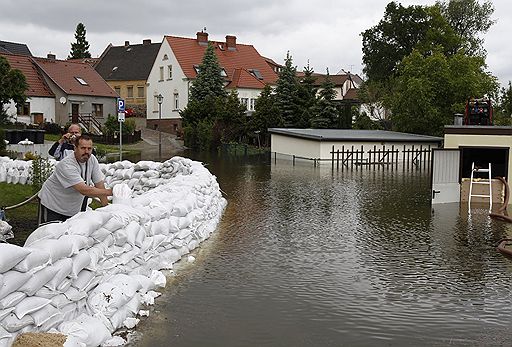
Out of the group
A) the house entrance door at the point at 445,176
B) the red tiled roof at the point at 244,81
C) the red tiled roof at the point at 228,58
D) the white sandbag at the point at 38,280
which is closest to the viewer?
the white sandbag at the point at 38,280

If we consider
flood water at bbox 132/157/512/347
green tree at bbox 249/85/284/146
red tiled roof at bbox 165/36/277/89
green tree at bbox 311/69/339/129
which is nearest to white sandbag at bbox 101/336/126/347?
flood water at bbox 132/157/512/347

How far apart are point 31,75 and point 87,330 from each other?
154 feet

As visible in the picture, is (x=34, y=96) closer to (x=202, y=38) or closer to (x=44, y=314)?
(x=202, y=38)

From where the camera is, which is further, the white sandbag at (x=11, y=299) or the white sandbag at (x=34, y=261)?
the white sandbag at (x=34, y=261)

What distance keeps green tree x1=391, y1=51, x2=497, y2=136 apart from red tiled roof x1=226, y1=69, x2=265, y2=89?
18878 millimetres

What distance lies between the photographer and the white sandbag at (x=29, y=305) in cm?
453

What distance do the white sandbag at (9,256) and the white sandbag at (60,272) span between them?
1.54ft

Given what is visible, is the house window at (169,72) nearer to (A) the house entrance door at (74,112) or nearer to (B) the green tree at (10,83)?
(A) the house entrance door at (74,112)

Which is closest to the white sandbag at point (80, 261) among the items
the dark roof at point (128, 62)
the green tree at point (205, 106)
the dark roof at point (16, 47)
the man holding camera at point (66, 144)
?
the man holding camera at point (66, 144)

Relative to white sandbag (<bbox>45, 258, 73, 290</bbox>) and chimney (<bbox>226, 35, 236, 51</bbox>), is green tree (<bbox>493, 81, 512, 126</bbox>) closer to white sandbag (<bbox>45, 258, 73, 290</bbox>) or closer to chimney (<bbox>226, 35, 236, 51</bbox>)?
chimney (<bbox>226, 35, 236, 51</bbox>)

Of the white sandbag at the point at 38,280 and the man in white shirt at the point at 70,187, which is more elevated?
the man in white shirt at the point at 70,187

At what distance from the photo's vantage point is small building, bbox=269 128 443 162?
107 ft

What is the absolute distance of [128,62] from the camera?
67125 mm

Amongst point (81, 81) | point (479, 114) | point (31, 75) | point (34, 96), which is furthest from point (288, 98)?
point (479, 114)
